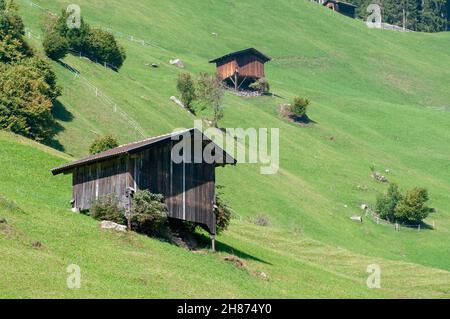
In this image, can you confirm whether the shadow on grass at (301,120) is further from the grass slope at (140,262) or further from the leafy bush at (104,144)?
the grass slope at (140,262)

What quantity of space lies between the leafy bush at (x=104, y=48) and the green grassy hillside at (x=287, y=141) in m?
3.08

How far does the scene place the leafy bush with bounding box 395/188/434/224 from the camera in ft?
313

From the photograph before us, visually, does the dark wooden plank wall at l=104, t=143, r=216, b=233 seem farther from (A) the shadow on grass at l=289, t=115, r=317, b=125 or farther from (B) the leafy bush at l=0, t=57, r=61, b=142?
(A) the shadow on grass at l=289, t=115, r=317, b=125

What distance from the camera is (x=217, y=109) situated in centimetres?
11050

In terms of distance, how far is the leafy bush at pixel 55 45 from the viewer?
102312 mm

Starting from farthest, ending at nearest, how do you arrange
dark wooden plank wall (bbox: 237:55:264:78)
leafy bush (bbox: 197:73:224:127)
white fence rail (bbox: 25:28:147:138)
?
1. dark wooden plank wall (bbox: 237:55:264:78)
2. leafy bush (bbox: 197:73:224:127)
3. white fence rail (bbox: 25:28:147:138)

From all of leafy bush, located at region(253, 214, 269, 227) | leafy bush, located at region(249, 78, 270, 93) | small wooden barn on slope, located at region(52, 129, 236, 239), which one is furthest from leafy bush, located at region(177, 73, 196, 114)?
small wooden barn on slope, located at region(52, 129, 236, 239)

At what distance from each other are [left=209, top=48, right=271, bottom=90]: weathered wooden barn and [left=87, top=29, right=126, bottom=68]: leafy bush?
20.6m

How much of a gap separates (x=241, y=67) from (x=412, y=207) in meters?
45.1

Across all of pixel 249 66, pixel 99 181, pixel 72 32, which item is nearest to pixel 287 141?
pixel 249 66

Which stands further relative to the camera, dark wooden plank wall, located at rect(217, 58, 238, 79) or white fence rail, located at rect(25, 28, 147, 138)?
dark wooden plank wall, located at rect(217, 58, 238, 79)

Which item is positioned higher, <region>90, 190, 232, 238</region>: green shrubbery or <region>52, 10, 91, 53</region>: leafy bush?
<region>90, 190, 232, 238</region>: green shrubbery

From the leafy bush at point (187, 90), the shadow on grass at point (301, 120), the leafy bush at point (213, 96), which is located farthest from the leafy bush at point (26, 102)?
the shadow on grass at point (301, 120)

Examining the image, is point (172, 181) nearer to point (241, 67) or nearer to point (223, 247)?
point (223, 247)
